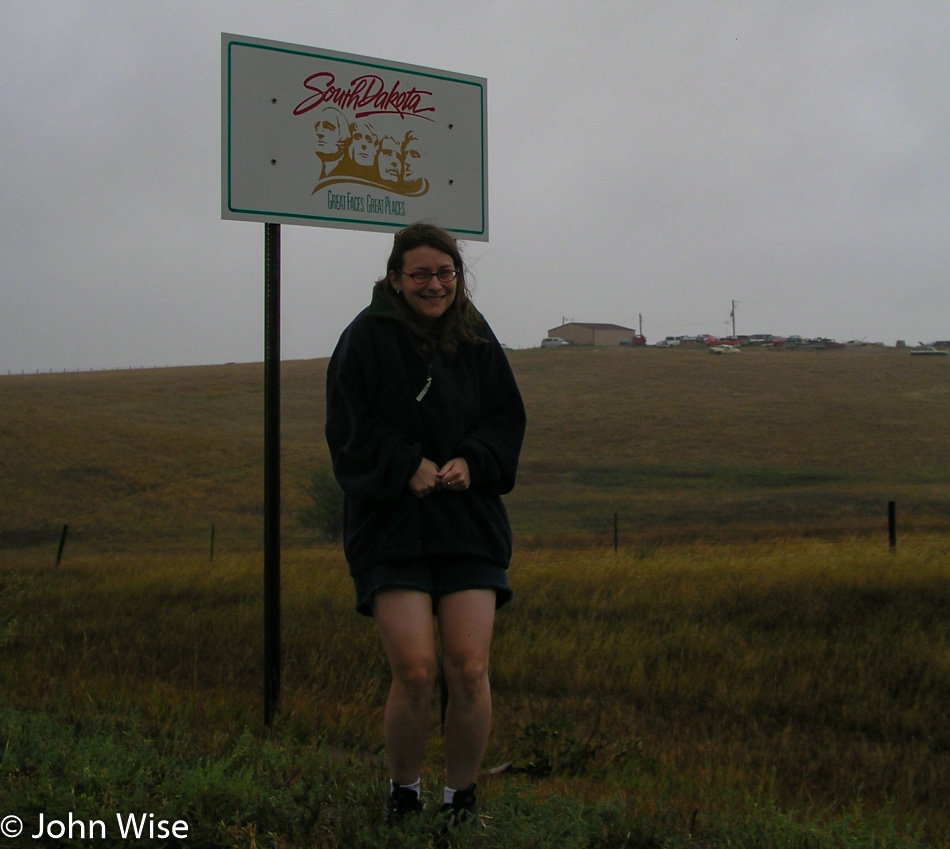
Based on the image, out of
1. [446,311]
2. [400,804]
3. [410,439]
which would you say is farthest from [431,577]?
[446,311]


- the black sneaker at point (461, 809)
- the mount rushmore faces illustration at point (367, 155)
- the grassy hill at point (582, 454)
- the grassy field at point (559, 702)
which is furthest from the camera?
the grassy hill at point (582, 454)

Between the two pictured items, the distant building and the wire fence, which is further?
the distant building

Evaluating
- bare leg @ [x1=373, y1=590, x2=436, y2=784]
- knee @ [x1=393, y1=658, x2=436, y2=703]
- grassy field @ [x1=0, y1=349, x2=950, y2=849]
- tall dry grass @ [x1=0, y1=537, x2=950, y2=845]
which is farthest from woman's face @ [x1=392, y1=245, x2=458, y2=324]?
tall dry grass @ [x1=0, y1=537, x2=950, y2=845]

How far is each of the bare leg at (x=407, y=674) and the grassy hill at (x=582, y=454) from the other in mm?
17614

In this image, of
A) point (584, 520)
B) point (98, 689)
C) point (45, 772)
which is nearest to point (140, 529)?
point (584, 520)

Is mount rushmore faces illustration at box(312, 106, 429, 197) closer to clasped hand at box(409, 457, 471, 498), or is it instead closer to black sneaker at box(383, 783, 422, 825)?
clasped hand at box(409, 457, 471, 498)

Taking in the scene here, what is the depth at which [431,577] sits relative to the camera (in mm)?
3148

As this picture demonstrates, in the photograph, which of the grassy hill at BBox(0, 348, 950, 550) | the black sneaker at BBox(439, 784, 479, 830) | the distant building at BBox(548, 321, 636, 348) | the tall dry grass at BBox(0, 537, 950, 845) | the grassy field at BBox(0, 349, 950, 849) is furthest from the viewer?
the distant building at BBox(548, 321, 636, 348)

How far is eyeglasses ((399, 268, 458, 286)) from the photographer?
331 centimetres

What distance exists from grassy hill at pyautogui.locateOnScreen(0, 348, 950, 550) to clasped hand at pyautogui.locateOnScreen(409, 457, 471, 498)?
17.5 meters

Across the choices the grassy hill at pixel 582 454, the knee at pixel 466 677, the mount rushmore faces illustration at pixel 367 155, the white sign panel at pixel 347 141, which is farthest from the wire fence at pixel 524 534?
the knee at pixel 466 677

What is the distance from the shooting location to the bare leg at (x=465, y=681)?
9.80 feet

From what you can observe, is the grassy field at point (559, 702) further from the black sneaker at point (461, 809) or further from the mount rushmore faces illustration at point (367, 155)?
the mount rushmore faces illustration at point (367, 155)

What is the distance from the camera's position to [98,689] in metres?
5.06
